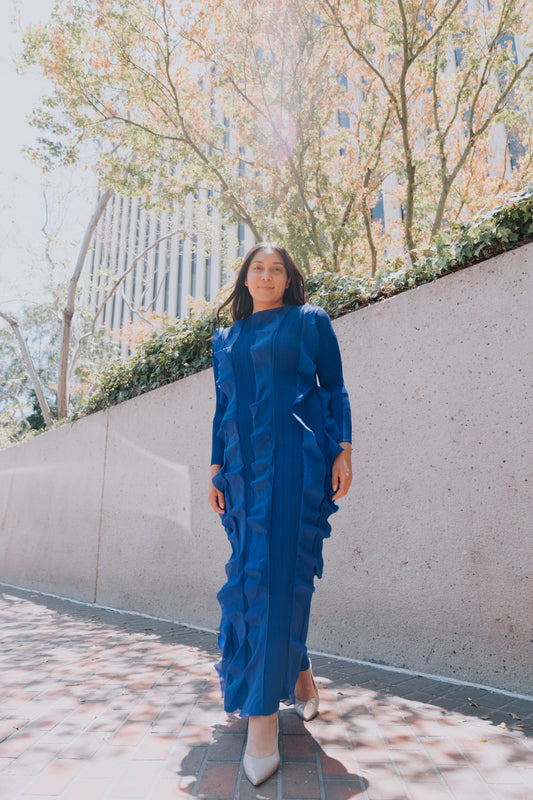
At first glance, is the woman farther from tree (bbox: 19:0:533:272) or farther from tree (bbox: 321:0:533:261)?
tree (bbox: 321:0:533:261)

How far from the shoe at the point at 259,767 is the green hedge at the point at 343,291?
2.61 meters

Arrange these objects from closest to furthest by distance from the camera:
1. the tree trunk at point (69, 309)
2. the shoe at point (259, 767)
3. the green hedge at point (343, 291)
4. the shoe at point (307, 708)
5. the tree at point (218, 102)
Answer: the shoe at point (259, 767) < the shoe at point (307, 708) < the green hedge at point (343, 291) < the tree at point (218, 102) < the tree trunk at point (69, 309)

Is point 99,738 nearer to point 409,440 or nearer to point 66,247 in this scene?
point 409,440

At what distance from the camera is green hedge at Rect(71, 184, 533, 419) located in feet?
9.12

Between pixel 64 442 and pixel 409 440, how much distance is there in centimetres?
570

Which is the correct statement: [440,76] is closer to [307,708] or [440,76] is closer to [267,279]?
[267,279]

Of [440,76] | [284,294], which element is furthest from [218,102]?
[284,294]

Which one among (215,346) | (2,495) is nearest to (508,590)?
(215,346)

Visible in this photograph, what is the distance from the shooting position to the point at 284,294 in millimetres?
2363

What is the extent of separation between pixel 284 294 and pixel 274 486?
2.95 ft

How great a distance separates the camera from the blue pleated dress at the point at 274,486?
6.18ft

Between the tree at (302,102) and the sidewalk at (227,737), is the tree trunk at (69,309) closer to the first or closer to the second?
the tree at (302,102)

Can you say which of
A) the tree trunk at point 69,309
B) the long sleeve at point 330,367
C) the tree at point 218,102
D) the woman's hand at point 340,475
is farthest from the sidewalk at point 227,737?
the tree trunk at point 69,309

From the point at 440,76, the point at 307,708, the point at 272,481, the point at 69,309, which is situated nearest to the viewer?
the point at 272,481
